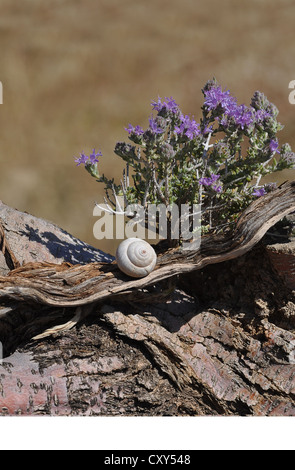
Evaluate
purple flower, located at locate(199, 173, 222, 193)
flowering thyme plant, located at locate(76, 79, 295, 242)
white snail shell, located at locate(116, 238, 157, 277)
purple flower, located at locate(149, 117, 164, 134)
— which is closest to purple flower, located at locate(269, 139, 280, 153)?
flowering thyme plant, located at locate(76, 79, 295, 242)

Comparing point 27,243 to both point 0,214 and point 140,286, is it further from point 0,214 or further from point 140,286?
point 140,286

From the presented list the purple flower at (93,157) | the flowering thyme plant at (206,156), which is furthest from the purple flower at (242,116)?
the purple flower at (93,157)

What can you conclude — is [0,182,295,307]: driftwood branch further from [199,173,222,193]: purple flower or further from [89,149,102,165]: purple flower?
[89,149,102,165]: purple flower

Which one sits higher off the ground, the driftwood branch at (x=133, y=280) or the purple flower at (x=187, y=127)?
the purple flower at (x=187, y=127)

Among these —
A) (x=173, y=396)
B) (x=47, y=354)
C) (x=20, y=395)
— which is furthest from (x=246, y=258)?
(x=20, y=395)

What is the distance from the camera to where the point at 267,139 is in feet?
7.25

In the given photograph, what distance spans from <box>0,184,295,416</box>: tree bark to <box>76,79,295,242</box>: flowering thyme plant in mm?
170

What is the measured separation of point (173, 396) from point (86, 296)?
18.7 inches

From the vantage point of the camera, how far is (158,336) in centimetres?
219

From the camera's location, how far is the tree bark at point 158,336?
209 centimetres

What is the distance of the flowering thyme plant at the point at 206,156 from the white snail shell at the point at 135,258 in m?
0.23

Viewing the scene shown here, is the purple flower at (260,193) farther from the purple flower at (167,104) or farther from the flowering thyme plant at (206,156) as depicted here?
the purple flower at (167,104)

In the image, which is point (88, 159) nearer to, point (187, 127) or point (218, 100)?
point (187, 127)

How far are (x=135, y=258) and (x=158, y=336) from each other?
1.04ft
